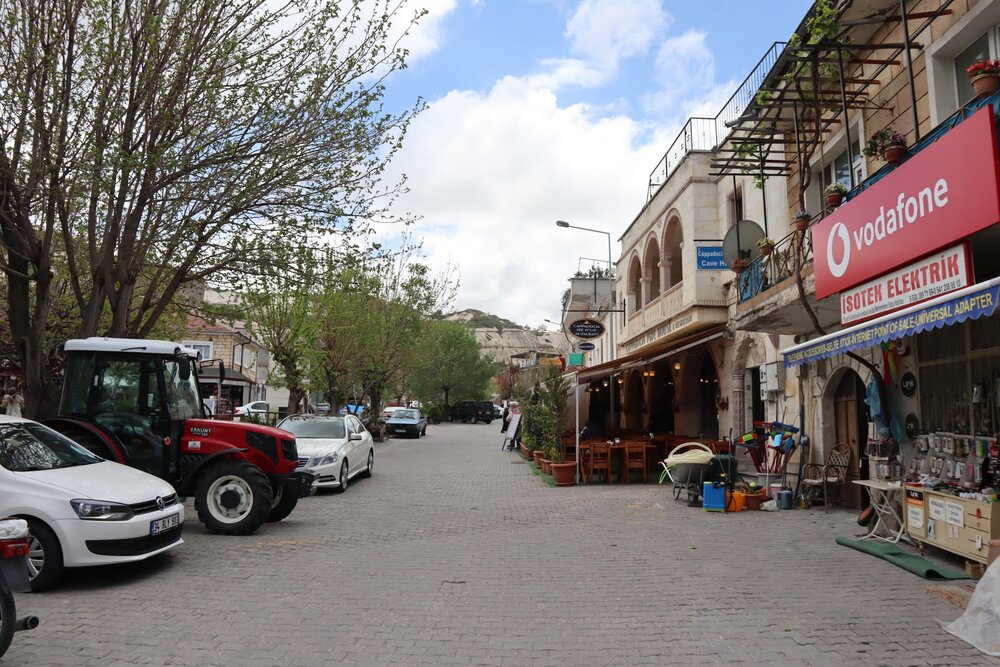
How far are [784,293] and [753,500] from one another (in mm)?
3573

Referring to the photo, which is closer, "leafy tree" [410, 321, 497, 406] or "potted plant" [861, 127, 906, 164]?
"potted plant" [861, 127, 906, 164]

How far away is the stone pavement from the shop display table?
0.70 meters

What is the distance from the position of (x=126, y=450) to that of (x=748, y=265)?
423 inches

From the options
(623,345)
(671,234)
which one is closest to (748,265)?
(671,234)

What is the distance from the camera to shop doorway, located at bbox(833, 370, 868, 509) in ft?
38.1

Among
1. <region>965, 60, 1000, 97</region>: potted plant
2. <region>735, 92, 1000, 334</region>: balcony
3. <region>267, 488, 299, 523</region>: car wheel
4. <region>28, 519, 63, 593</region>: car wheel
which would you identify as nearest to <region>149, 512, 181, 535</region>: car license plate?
<region>28, 519, 63, 593</region>: car wheel

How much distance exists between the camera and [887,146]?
8.40m

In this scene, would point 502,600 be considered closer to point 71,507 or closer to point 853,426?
point 71,507

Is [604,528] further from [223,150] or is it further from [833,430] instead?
[223,150]

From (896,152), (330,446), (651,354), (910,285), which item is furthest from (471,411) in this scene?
(910,285)

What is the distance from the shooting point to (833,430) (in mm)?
12328

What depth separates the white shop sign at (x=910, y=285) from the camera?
6.39m

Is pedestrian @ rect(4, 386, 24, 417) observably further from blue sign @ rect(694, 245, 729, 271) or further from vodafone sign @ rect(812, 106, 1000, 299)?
vodafone sign @ rect(812, 106, 1000, 299)

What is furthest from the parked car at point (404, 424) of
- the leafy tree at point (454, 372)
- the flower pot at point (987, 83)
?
the flower pot at point (987, 83)
